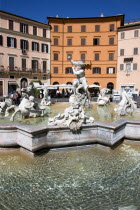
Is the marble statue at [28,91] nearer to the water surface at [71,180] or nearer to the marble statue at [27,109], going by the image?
the marble statue at [27,109]

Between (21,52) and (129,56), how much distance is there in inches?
757

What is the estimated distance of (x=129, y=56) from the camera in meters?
31.9

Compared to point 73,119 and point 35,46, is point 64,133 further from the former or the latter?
point 35,46

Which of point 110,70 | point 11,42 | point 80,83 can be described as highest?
point 11,42

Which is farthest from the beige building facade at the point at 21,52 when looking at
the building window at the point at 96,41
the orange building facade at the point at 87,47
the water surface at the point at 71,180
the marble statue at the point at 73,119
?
the water surface at the point at 71,180

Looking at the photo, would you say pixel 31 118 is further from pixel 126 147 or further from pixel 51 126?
pixel 126 147

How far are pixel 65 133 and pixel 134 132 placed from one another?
2074mm

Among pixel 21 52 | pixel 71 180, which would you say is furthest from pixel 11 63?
pixel 71 180

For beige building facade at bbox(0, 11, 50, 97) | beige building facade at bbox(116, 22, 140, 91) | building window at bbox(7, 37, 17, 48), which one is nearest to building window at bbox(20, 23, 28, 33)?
beige building facade at bbox(0, 11, 50, 97)

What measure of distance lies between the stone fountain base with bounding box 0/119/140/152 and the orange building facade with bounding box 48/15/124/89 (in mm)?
30467

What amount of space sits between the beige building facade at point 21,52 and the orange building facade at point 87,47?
1760 mm

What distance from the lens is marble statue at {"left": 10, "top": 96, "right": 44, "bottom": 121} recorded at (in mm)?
5820

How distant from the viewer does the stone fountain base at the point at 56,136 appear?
427 cm

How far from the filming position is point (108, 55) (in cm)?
3391
